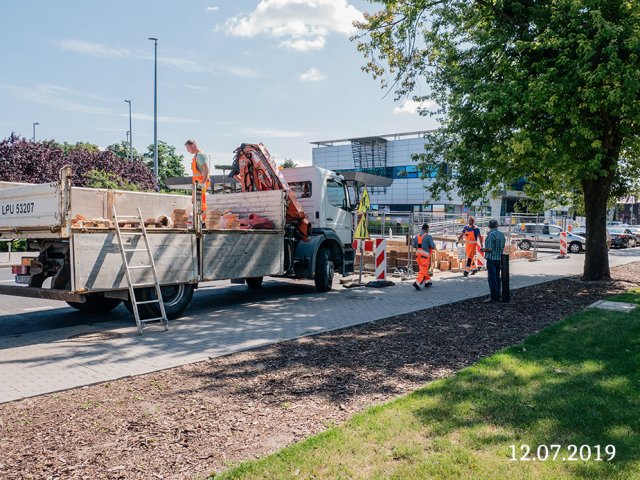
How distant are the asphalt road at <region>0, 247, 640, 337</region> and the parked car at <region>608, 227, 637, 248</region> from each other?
95.7 ft

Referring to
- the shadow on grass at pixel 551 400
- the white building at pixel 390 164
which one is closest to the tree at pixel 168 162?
the white building at pixel 390 164

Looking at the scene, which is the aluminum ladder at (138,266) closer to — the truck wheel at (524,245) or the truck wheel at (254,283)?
the truck wheel at (254,283)

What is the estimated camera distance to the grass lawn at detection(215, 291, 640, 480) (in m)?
3.48

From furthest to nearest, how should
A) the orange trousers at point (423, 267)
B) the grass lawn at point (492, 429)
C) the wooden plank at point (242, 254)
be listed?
the orange trousers at point (423, 267) < the wooden plank at point (242, 254) < the grass lawn at point (492, 429)

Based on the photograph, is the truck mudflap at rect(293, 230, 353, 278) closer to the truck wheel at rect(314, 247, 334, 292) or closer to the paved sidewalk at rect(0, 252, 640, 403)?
the truck wheel at rect(314, 247, 334, 292)

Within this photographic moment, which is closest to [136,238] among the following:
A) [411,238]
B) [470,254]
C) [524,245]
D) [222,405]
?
[222,405]

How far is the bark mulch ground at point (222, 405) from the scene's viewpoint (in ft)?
12.3

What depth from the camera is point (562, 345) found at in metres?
6.95

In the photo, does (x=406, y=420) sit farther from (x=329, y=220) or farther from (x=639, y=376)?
(x=329, y=220)

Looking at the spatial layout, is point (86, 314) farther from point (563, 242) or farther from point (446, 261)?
point (563, 242)

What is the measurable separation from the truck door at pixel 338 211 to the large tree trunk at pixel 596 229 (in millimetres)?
6596

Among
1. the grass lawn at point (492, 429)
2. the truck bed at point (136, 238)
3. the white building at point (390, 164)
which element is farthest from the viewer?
the white building at point (390, 164)

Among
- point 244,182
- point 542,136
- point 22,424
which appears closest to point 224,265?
point 244,182

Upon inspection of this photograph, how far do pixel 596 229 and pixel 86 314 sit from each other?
42.1 ft
